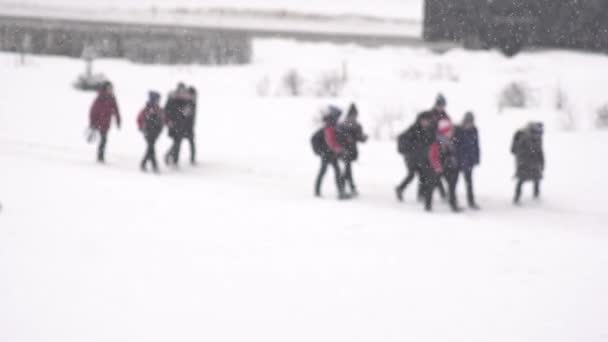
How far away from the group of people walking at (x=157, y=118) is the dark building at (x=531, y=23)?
1722cm

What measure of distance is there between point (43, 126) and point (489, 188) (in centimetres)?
974

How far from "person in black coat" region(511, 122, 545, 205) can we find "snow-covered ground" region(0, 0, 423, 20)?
31.0 m

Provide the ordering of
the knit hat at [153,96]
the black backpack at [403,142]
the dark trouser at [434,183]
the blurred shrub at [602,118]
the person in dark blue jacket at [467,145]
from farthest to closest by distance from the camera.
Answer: the blurred shrub at [602,118] < the knit hat at [153,96] < the person in dark blue jacket at [467,145] < the black backpack at [403,142] < the dark trouser at [434,183]

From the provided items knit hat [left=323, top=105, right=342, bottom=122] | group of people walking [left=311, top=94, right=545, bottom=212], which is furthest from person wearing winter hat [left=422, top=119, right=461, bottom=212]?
knit hat [left=323, top=105, right=342, bottom=122]

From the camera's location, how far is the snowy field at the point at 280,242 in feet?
22.1

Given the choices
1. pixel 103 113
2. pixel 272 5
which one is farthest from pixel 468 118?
pixel 272 5

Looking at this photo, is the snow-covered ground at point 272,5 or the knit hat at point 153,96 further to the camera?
the snow-covered ground at point 272,5

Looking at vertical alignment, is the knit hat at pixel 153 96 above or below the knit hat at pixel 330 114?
A: above

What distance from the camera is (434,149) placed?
11.1m

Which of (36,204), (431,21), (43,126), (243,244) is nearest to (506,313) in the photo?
(243,244)

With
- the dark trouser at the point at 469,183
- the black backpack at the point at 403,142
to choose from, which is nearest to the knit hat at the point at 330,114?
the black backpack at the point at 403,142

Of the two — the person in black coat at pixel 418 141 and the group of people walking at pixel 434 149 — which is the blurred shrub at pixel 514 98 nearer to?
the group of people walking at pixel 434 149

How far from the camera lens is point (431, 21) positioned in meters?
31.0

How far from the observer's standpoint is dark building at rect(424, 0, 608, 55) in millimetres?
28688
